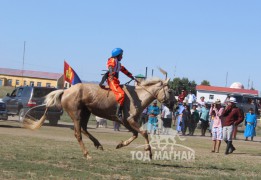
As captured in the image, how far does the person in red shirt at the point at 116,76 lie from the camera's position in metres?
13.1

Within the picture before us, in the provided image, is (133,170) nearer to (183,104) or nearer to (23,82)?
(183,104)

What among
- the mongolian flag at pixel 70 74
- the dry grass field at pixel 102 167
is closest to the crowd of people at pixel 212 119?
the dry grass field at pixel 102 167

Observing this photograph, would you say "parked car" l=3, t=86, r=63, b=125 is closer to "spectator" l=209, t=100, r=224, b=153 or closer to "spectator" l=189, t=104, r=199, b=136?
"spectator" l=189, t=104, r=199, b=136

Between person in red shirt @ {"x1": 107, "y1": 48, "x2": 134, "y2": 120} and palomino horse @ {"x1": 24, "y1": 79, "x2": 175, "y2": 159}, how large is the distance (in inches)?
5.1

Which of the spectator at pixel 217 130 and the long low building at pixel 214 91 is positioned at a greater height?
the long low building at pixel 214 91

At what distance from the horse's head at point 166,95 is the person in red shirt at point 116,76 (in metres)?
1.15

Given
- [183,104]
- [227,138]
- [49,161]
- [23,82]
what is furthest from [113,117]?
[23,82]

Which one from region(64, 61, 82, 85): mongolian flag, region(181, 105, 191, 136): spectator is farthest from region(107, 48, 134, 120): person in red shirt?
region(64, 61, 82, 85): mongolian flag

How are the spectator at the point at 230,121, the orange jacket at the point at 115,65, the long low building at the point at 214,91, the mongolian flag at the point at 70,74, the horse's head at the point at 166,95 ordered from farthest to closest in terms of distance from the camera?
the long low building at the point at 214,91 < the mongolian flag at the point at 70,74 < the spectator at the point at 230,121 < the horse's head at the point at 166,95 < the orange jacket at the point at 115,65

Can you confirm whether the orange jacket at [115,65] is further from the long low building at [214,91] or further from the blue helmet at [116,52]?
the long low building at [214,91]

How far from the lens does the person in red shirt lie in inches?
516

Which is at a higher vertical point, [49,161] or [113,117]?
[113,117]

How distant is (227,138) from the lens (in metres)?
18.8

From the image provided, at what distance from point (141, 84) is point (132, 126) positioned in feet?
4.31
